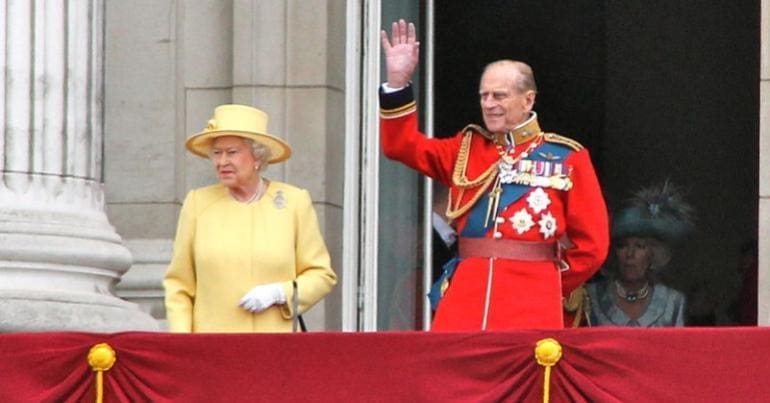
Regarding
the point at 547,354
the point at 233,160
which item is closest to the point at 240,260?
the point at 233,160

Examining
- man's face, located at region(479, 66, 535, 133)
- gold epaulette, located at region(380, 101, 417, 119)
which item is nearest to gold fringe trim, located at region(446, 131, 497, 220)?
man's face, located at region(479, 66, 535, 133)

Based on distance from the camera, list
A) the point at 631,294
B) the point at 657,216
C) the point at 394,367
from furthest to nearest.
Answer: the point at 657,216 → the point at 631,294 → the point at 394,367

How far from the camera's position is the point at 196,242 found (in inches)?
497

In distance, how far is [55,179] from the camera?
42.9 feet

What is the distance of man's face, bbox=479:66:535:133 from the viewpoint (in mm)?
12070

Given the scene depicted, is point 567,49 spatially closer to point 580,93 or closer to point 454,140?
point 580,93

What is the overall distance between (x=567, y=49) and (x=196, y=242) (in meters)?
4.60

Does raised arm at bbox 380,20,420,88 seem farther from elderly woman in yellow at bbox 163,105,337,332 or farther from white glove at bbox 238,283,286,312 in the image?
white glove at bbox 238,283,286,312

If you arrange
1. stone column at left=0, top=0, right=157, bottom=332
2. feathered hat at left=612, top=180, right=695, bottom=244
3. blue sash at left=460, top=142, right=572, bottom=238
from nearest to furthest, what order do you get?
blue sash at left=460, top=142, right=572, bottom=238 < stone column at left=0, top=0, right=157, bottom=332 < feathered hat at left=612, top=180, right=695, bottom=244

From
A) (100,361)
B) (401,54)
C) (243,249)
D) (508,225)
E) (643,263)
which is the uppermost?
(401,54)

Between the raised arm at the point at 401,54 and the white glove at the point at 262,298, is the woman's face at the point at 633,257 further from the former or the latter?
the raised arm at the point at 401,54

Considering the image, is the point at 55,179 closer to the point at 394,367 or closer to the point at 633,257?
the point at 394,367

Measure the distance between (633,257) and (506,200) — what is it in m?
3.41

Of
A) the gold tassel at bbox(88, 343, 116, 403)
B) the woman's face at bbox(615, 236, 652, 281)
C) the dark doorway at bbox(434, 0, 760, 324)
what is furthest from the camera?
the dark doorway at bbox(434, 0, 760, 324)
